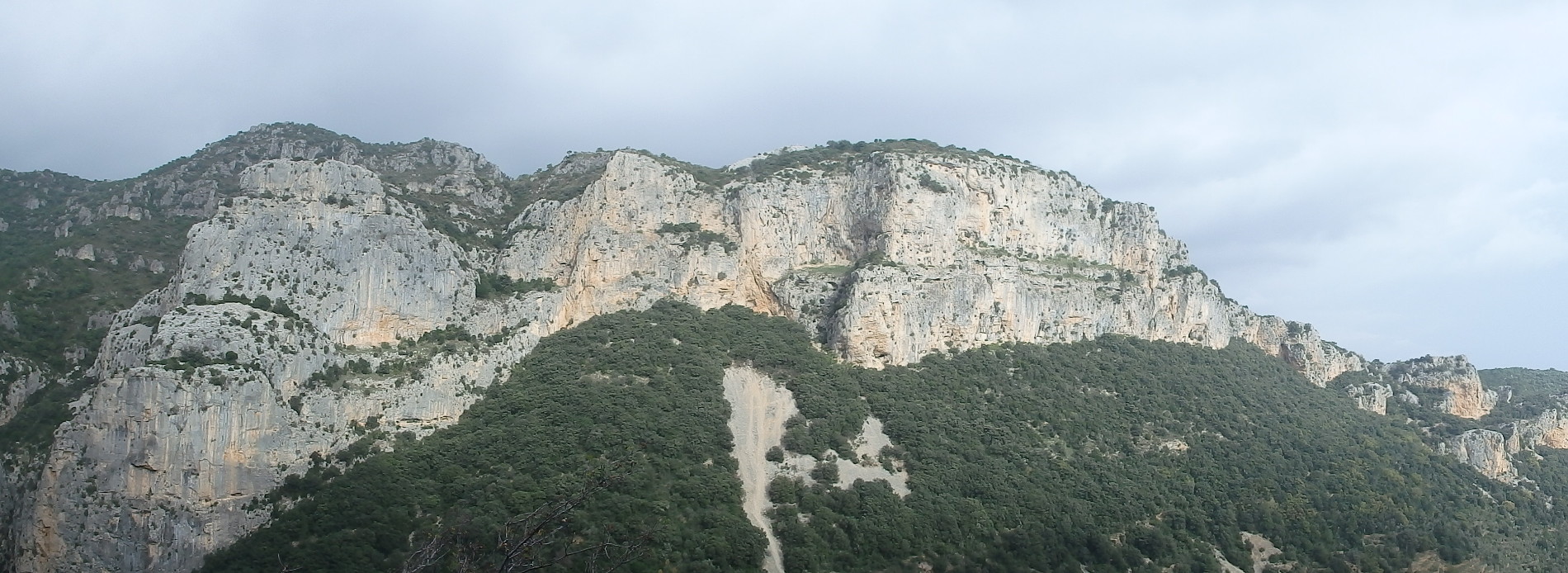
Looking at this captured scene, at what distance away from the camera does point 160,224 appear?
268ft

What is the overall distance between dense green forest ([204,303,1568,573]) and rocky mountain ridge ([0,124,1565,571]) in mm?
2624

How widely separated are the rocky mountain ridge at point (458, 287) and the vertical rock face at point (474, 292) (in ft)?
0.54

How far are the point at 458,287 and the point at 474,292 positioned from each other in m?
1.47

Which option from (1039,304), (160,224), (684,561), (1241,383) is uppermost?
(160,224)

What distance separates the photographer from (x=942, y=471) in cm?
6562

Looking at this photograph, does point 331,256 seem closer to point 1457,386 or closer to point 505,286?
point 505,286

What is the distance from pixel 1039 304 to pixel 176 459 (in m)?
62.5

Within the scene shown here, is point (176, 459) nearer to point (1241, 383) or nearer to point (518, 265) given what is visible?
point (518, 265)

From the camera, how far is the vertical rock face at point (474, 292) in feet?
158

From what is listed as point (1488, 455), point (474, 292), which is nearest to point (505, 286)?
point (474, 292)

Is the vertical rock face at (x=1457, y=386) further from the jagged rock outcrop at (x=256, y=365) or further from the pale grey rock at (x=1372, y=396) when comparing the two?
the jagged rock outcrop at (x=256, y=365)

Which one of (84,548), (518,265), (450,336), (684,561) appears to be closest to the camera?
(84,548)

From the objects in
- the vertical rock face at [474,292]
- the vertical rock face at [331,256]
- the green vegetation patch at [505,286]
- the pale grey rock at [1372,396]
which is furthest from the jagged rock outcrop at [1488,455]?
the vertical rock face at [331,256]

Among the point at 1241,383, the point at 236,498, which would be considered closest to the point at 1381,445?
the point at 1241,383
